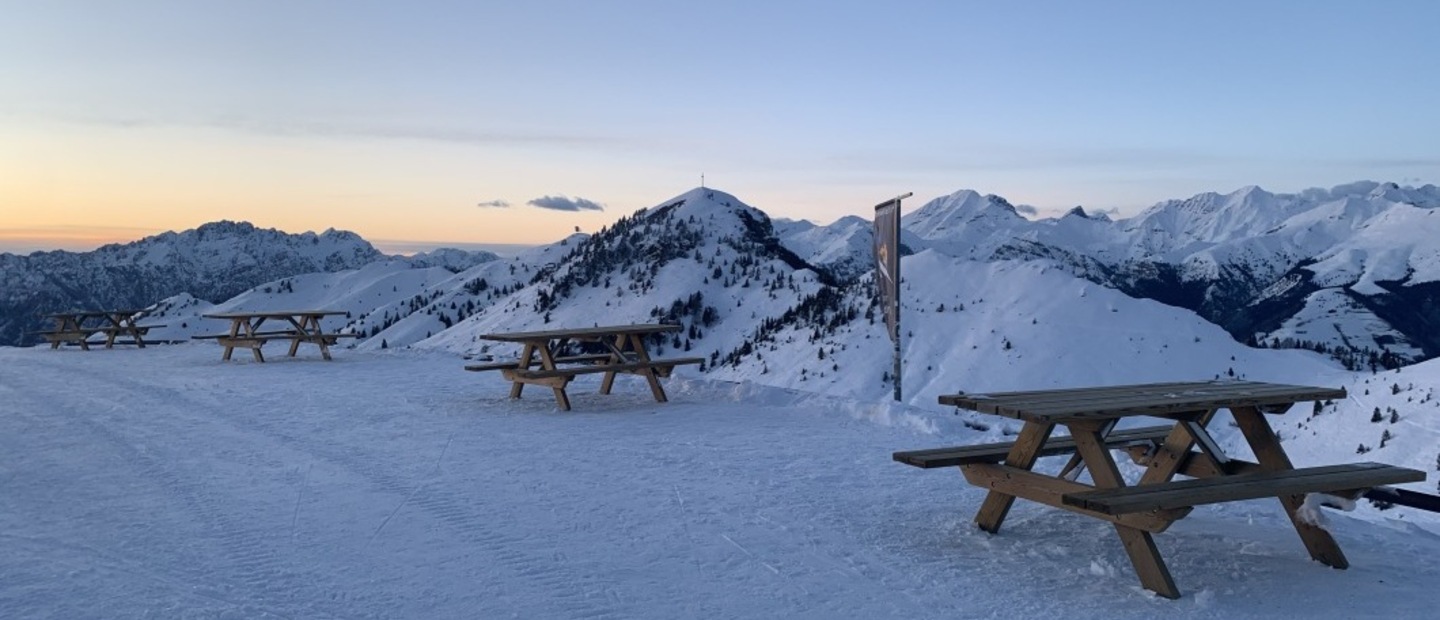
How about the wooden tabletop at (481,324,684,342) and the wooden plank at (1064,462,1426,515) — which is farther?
the wooden tabletop at (481,324,684,342)

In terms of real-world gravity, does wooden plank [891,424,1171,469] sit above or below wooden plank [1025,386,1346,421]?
below

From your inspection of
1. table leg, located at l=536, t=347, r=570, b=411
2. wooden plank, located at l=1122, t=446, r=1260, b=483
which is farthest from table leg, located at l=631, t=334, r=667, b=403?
wooden plank, located at l=1122, t=446, r=1260, b=483

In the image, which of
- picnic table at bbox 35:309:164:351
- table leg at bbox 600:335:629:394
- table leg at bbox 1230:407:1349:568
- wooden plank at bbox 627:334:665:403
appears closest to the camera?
table leg at bbox 1230:407:1349:568

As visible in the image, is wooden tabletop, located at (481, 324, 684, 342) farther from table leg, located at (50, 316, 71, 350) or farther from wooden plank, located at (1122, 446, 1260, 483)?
table leg, located at (50, 316, 71, 350)

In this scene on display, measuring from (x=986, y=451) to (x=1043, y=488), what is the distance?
646mm

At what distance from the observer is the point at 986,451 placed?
6.35 m

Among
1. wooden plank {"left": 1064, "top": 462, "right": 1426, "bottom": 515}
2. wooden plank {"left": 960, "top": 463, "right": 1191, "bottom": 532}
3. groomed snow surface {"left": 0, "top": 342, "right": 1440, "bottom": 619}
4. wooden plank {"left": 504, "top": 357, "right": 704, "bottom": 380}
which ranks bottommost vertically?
groomed snow surface {"left": 0, "top": 342, "right": 1440, "bottom": 619}

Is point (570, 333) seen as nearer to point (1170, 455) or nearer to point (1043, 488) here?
point (1043, 488)

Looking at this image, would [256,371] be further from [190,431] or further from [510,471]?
[510,471]

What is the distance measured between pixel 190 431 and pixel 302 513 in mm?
4438

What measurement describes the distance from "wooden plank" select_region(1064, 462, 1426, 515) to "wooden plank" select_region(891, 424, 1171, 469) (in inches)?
33.0

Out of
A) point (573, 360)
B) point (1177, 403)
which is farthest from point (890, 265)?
point (1177, 403)

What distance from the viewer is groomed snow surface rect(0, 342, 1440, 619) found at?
5113 millimetres

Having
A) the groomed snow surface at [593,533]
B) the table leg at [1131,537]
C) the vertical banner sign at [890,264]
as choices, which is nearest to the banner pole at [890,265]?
the vertical banner sign at [890,264]
